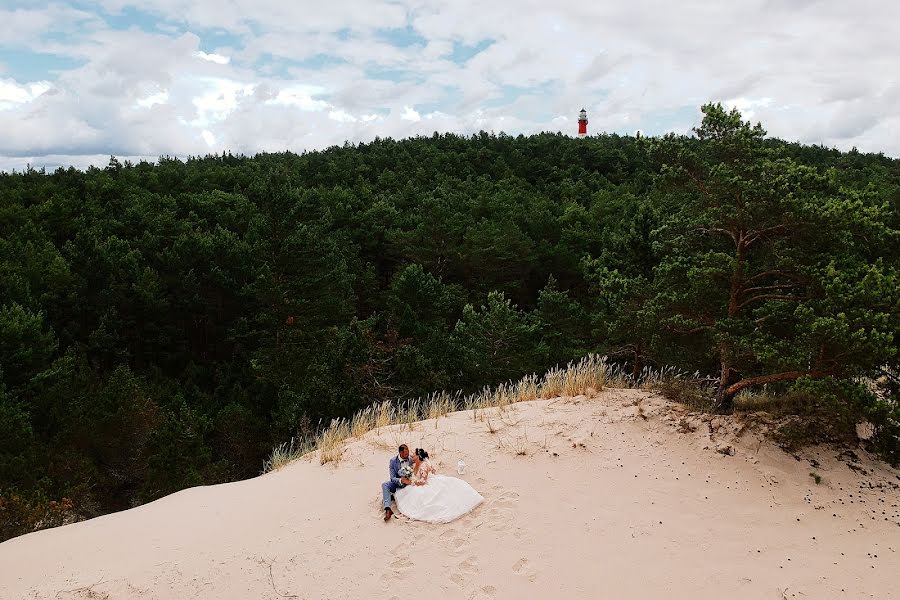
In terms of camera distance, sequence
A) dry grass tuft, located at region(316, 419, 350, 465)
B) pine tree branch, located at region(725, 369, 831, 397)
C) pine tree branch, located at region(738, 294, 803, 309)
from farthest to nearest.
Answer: dry grass tuft, located at region(316, 419, 350, 465) < pine tree branch, located at region(738, 294, 803, 309) < pine tree branch, located at region(725, 369, 831, 397)

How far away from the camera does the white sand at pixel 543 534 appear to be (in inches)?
234

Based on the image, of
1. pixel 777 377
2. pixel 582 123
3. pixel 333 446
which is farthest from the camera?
pixel 582 123

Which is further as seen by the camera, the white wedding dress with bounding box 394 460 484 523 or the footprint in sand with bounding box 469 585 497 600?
the white wedding dress with bounding box 394 460 484 523

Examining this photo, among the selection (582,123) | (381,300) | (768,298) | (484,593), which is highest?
(582,123)

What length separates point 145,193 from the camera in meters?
43.4

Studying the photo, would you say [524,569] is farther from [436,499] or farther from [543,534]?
[436,499]

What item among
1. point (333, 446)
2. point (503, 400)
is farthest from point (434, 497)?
point (503, 400)

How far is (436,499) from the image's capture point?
7.35m

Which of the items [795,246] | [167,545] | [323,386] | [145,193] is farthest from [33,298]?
[795,246]

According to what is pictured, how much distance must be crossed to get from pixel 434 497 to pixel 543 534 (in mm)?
1467

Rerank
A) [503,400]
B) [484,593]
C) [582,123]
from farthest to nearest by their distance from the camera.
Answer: [582,123] < [503,400] < [484,593]

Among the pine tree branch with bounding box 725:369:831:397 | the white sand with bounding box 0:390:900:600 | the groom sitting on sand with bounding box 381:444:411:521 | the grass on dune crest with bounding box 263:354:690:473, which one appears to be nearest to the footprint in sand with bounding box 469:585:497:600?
the white sand with bounding box 0:390:900:600

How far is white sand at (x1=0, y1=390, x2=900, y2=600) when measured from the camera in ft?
19.5

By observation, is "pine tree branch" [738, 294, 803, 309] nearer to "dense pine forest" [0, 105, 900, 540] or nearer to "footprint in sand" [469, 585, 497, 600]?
"dense pine forest" [0, 105, 900, 540]
